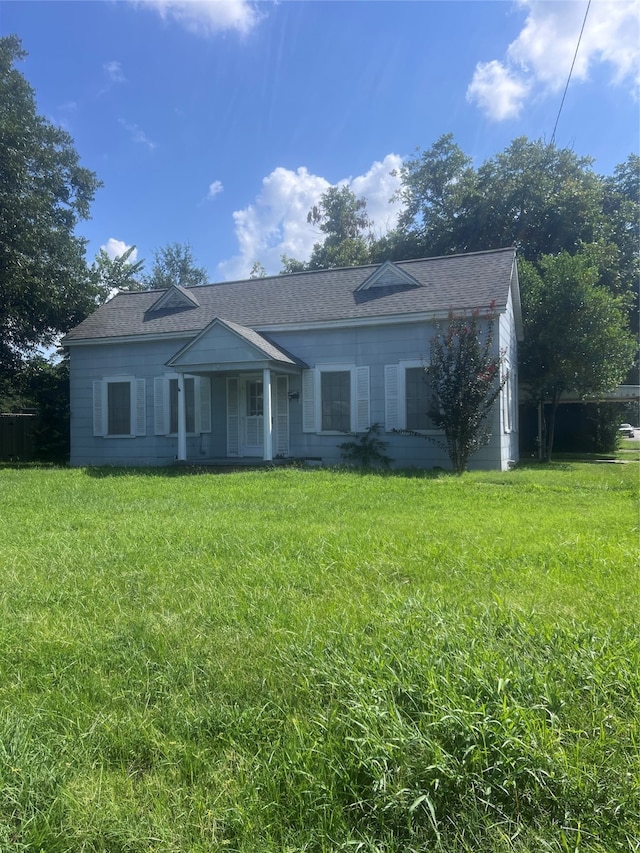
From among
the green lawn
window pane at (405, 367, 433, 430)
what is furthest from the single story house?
the green lawn

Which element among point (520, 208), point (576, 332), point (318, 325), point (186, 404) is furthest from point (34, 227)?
point (520, 208)

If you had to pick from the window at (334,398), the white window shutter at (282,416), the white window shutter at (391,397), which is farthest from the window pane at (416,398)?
the white window shutter at (282,416)

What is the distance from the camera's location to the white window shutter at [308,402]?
13836 millimetres

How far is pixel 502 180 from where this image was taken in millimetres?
26109

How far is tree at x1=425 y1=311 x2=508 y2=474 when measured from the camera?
11.3m

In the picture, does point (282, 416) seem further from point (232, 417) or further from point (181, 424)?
point (181, 424)

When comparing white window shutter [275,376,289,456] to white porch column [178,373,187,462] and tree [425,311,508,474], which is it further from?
tree [425,311,508,474]

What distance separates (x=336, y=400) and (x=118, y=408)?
638 cm

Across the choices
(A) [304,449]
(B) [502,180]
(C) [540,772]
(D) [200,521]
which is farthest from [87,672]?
(B) [502,180]

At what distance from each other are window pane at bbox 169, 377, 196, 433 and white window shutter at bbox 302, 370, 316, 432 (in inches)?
120

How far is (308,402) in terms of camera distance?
13891 millimetres

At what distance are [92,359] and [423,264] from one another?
9.56 m

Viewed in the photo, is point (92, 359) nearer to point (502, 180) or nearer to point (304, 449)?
point (304, 449)

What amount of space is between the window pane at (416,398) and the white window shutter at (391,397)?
9.1 inches
